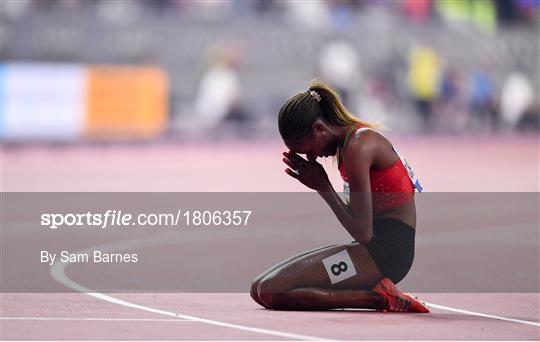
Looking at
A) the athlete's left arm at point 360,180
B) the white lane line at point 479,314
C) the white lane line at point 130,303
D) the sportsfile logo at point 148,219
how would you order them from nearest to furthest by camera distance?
the white lane line at point 130,303
the athlete's left arm at point 360,180
the white lane line at point 479,314
the sportsfile logo at point 148,219

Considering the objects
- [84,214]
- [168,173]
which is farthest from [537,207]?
[168,173]

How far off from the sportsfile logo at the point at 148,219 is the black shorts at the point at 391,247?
6.38 metres

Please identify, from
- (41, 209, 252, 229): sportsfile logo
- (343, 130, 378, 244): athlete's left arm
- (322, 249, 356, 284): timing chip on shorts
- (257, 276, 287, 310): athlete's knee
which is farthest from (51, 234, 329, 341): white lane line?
(41, 209, 252, 229): sportsfile logo

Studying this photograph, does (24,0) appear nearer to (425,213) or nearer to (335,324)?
(425,213)

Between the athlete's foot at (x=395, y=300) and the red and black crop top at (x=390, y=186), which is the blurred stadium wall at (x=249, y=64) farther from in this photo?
the athlete's foot at (x=395, y=300)

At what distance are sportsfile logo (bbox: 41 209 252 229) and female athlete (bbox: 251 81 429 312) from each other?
20.6 ft

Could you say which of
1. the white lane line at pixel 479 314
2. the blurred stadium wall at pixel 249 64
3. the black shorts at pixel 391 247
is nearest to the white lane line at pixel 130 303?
the black shorts at pixel 391 247

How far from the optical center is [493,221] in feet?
49.2

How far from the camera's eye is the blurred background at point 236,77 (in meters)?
27.9

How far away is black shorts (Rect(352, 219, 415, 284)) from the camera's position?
309 inches

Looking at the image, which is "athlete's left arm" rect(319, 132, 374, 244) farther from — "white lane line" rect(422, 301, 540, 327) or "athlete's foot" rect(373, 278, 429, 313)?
"white lane line" rect(422, 301, 540, 327)

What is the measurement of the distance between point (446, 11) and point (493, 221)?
88.6ft

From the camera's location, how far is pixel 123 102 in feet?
97.3

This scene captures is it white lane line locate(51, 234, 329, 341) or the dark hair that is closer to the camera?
white lane line locate(51, 234, 329, 341)
